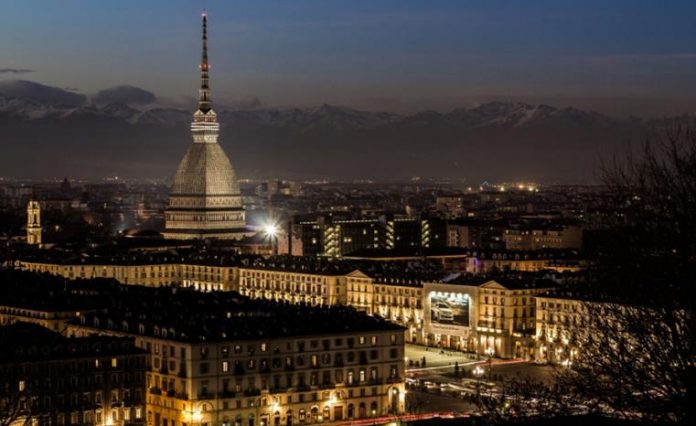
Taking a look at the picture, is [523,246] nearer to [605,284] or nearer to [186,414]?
[186,414]

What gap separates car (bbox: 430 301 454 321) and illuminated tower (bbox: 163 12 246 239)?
52.1 meters

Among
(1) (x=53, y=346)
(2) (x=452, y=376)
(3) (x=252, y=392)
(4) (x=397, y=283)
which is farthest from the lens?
(4) (x=397, y=283)

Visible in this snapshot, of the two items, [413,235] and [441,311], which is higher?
[413,235]

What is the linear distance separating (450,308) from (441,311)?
51 centimetres

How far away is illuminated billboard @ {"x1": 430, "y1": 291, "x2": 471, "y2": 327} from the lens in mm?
68000

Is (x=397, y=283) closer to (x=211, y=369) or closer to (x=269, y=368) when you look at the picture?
(x=269, y=368)

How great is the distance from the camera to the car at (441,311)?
6856 centimetres

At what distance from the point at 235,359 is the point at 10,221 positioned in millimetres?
120308

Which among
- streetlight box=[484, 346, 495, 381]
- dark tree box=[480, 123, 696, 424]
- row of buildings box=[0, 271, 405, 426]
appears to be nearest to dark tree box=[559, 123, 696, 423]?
dark tree box=[480, 123, 696, 424]

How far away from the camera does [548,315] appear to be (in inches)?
2493

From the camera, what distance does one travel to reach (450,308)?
68625 millimetres

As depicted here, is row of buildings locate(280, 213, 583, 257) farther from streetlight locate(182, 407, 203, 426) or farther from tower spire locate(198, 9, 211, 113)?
streetlight locate(182, 407, 203, 426)

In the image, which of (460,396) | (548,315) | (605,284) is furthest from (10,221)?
(605,284)

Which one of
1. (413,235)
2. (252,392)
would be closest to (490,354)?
(252,392)
